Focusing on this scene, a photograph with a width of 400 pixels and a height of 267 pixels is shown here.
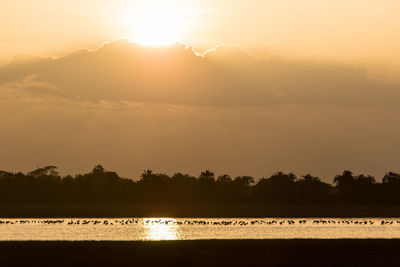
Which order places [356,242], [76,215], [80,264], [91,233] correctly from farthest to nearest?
[76,215]
[91,233]
[356,242]
[80,264]

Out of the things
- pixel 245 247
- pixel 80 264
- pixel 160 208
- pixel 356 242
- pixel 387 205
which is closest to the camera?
pixel 80 264

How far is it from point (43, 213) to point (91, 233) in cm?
6324

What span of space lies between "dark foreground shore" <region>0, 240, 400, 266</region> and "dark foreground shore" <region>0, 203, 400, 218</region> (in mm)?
75641

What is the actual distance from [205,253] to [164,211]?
107213mm

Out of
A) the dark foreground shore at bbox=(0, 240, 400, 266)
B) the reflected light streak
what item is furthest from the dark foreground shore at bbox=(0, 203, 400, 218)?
the dark foreground shore at bbox=(0, 240, 400, 266)

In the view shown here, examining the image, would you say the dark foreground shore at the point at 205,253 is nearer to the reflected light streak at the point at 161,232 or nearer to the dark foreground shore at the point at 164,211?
the reflected light streak at the point at 161,232

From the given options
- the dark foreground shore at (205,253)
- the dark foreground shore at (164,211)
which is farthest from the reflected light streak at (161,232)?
the dark foreground shore at (164,211)

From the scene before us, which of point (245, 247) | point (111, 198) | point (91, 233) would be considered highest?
point (111, 198)

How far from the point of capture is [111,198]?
19150cm

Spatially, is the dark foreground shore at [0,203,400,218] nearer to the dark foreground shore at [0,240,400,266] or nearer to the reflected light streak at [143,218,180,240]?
the reflected light streak at [143,218,180,240]

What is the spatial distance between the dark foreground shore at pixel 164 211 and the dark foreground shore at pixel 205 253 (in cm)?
7564

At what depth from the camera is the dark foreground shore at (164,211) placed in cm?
13975

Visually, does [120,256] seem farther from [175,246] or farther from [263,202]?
[263,202]

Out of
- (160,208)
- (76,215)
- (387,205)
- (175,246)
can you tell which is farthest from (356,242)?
(387,205)
